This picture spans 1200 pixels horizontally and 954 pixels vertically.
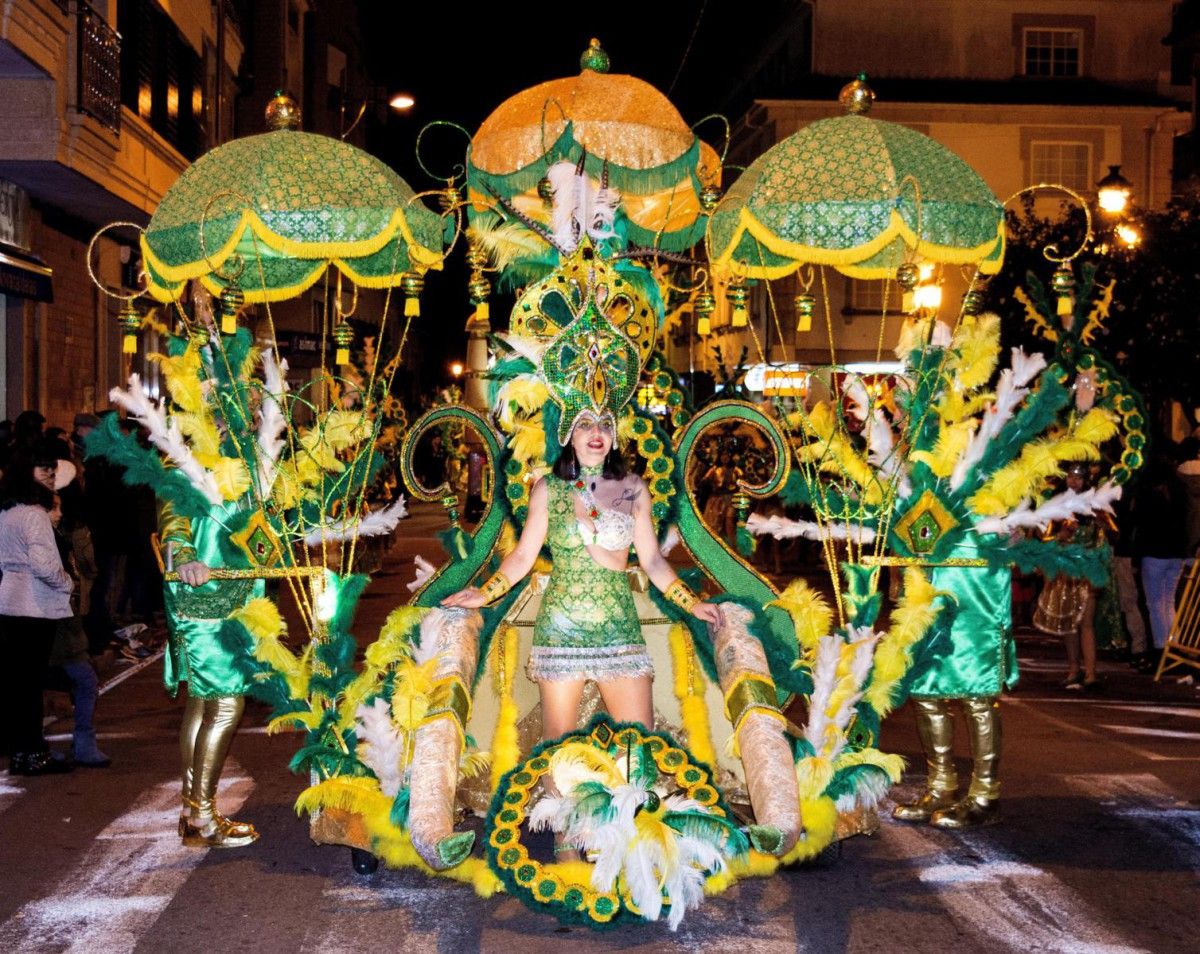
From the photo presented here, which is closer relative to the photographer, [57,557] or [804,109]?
[57,557]

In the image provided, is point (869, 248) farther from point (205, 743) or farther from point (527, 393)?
point (205, 743)

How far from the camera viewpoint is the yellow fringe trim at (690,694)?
283 inches

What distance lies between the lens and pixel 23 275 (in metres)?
15.9

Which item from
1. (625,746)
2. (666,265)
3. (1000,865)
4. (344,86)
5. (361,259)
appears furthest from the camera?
(344,86)

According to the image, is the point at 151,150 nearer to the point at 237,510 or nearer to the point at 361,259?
the point at 361,259

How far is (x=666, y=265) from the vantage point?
29.9 ft

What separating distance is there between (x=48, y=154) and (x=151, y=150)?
4.70 m

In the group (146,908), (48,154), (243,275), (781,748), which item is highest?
(48,154)

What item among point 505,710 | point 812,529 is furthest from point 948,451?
point 505,710

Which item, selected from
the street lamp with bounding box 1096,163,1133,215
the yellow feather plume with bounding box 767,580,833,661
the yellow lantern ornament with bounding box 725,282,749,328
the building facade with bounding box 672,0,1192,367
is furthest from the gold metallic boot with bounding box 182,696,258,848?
the building facade with bounding box 672,0,1192,367

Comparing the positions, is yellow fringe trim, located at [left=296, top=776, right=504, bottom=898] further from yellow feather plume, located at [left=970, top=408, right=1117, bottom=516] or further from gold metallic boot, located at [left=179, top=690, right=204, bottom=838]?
yellow feather plume, located at [left=970, top=408, right=1117, bottom=516]

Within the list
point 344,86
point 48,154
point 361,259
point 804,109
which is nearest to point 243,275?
point 361,259

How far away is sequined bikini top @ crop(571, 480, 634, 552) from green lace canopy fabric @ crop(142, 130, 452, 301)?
1.80 metres

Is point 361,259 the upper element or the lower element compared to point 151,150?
lower
